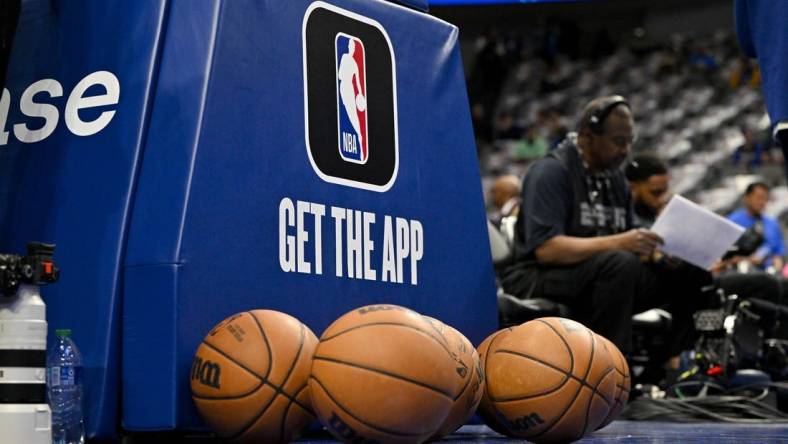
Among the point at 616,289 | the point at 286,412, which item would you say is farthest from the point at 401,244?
the point at 616,289

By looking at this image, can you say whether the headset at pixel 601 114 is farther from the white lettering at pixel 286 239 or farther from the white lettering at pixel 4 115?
the white lettering at pixel 4 115

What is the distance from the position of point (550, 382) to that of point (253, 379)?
0.66m

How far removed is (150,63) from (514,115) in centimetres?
1706

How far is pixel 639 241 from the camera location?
15.5 ft

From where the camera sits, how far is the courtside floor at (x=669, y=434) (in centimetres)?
266

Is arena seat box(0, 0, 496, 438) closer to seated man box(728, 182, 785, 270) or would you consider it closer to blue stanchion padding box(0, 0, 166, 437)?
blue stanchion padding box(0, 0, 166, 437)

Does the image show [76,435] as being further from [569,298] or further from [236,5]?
[569,298]

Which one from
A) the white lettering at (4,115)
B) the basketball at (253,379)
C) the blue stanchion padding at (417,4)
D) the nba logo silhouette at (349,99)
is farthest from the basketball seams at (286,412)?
the blue stanchion padding at (417,4)

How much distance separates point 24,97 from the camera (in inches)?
104

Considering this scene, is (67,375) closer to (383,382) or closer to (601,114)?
(383,382)

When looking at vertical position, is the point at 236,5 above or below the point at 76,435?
above

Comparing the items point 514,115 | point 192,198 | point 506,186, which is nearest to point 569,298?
point 192,198

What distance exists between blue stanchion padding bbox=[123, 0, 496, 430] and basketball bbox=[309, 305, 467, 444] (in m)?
0.36

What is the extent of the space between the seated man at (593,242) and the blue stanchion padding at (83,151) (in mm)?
2539
